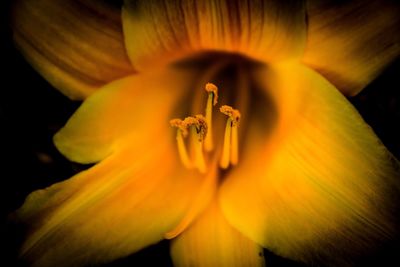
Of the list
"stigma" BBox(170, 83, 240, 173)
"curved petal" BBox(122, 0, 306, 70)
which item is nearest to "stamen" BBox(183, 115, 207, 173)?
"stigma" BBox(170, 83, 240, 173)

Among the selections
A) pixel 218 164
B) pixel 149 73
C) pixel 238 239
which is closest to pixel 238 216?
pixel 238 239

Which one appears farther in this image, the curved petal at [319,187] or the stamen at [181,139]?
the stamen at [181,139]

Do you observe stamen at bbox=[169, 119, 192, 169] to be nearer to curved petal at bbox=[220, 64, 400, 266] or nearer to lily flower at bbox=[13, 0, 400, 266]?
lily flower at bbox=[13, 0, 400, 266]

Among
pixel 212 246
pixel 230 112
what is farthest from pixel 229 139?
pixel 212 246

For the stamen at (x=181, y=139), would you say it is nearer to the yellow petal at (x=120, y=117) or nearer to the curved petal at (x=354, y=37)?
the yellow petal at (x=120, y=117)

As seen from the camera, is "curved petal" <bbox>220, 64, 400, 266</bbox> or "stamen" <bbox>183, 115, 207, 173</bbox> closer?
"curved petal" <bbox>220, 64, 400, 266</bbox>

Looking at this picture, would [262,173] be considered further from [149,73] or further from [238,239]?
[149,73]

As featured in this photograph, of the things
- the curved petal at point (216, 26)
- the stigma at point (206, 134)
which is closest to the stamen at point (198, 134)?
the stigma at point (206, 134)
